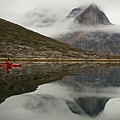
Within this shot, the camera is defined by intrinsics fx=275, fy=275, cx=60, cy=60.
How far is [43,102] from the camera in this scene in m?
27.7

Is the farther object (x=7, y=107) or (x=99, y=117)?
(x=7, y=107)

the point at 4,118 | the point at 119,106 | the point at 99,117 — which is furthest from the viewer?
the point at 119,106

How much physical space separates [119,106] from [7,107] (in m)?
10.6

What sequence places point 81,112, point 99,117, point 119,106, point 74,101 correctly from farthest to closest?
point 74,101 → point 119,106 → point 81,112 → point 99,117

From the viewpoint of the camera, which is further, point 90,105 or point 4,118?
point 90,105

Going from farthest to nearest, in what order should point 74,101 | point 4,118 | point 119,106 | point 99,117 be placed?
point 74,101 < point 119,106 < point 99,117 < point 4,118

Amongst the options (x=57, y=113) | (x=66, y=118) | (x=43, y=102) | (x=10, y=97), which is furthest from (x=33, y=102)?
(x=66, y=118)

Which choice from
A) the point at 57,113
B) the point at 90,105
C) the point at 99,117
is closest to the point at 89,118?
the point at 99,117

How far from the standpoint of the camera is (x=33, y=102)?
27375 millimetres

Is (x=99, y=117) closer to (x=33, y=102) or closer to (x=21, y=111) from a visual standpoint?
(x=21, y=111)

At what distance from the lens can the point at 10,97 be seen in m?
29.5

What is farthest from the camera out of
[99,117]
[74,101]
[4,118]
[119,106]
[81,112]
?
[74,101]

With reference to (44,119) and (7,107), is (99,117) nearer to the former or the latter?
(44,119)

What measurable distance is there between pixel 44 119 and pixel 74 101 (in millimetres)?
8944
